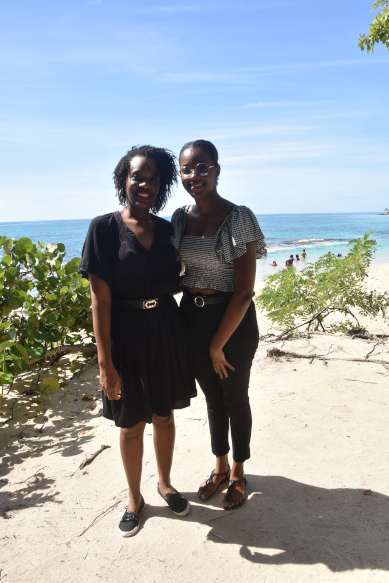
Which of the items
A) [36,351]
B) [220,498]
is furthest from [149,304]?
[36,351]

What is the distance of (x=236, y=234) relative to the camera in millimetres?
1963

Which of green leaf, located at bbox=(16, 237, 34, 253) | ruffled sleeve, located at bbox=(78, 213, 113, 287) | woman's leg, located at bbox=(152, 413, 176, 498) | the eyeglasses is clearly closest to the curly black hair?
the eyeglasses

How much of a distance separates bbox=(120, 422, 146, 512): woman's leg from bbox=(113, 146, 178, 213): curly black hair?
45.4 inches

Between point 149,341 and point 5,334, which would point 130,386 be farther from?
point 5,334

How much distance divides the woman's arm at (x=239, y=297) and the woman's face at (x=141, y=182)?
0.53 m

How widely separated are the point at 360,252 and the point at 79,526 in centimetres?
403

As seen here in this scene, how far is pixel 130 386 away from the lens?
6.79 ft

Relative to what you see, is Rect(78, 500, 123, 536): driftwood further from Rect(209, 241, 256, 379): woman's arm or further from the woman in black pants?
Rect(209, 241, 256, 379): woman's arm

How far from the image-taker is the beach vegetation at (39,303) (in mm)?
3477

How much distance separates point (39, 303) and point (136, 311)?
2138mm

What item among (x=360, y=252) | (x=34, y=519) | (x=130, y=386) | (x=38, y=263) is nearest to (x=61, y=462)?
(x=34, y=519)

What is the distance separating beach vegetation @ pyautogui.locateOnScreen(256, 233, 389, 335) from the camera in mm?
4898

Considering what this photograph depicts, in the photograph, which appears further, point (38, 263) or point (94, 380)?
point (94, 380)

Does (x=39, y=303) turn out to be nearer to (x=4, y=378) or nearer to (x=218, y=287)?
(x=4, y=378)
